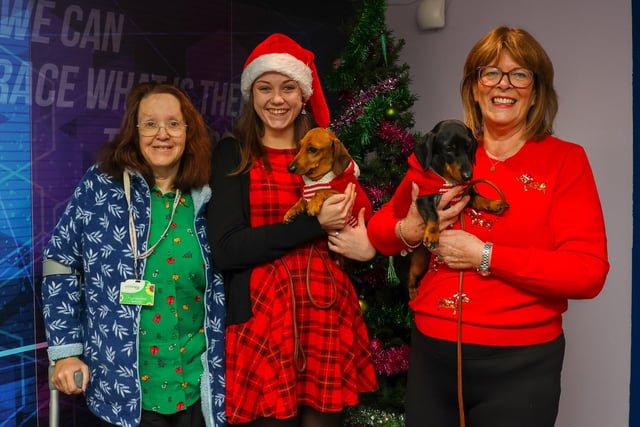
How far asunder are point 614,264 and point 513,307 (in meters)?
1.44

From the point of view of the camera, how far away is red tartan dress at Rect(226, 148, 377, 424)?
179 cm

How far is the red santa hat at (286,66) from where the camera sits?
1928mm

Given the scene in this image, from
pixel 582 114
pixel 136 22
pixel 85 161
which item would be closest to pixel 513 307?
pixel 582 114

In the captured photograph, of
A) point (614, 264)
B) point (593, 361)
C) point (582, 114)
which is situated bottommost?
point (593, 361)

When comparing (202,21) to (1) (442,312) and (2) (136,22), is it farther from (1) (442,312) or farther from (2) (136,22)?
(1) (442,312)

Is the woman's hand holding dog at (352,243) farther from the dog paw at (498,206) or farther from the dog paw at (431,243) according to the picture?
the dog paw at (498,206)

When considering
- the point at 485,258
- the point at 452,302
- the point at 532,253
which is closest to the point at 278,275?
the point at 452,302

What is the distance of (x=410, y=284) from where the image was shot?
171 centimetres

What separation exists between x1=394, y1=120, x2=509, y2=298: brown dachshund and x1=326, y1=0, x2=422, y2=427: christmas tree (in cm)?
99

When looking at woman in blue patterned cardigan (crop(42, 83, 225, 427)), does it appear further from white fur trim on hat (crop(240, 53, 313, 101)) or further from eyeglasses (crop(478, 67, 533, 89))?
eyeglasses (crop(478, 67, 533, 89))

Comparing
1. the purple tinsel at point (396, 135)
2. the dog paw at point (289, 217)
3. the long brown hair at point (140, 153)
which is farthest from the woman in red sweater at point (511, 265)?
the purple tinsel at point (396, 135)

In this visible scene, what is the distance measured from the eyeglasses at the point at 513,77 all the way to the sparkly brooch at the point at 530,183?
241 millimetres

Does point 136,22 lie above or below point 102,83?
above

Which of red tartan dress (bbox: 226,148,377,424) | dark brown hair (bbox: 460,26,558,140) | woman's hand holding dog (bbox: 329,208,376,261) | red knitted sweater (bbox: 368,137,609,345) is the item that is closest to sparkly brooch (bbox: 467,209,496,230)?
red knitted sweater (bbox: 368,137,609,345)
